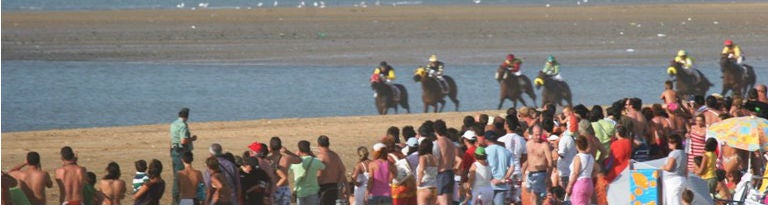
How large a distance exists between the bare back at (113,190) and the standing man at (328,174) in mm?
1946

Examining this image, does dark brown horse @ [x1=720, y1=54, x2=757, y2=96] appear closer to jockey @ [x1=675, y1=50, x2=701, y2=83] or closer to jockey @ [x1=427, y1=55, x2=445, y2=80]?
jockey @ [x1=675, y1=50, x2=701, y2=83]

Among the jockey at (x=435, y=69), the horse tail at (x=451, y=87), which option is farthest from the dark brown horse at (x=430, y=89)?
the jockey at (x=435, y=69)

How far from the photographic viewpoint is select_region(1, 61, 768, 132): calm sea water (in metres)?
42.6

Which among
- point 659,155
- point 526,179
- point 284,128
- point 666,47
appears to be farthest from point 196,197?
point 666,47

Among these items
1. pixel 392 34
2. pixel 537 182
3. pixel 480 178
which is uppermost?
pixel 480 178

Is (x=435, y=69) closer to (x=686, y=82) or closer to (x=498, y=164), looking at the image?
(x=686, y=82)

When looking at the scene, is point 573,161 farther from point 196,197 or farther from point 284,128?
point 284,128

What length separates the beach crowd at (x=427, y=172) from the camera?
53.9 feet

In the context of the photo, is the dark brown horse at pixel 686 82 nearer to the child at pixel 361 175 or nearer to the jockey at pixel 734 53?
the jockey at pixel 734 53

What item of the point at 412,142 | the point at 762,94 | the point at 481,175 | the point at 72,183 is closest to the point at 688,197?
the point at 481,175

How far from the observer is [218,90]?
48938 mm

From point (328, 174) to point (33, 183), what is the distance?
282cm

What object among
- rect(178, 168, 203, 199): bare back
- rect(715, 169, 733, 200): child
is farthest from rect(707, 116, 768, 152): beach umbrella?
rect(178, 168, 203, 199): bare back

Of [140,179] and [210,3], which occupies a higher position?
[210,3]
